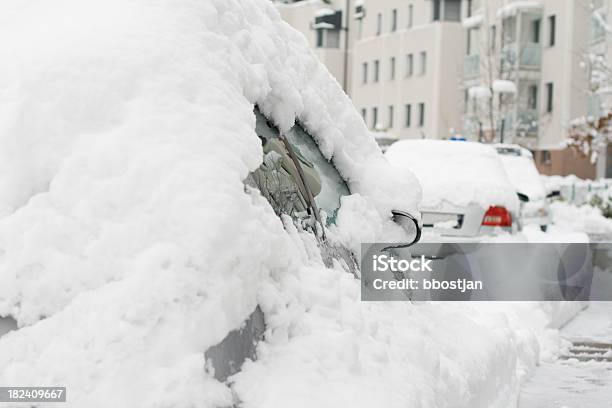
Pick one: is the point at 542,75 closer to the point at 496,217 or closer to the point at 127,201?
the point at 496,217

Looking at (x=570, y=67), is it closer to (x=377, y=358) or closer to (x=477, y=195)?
(x=477, y=195)

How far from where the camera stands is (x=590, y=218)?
31281 millimetres

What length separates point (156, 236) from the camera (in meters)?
2.85

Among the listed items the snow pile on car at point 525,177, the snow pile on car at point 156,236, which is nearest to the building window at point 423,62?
the snow pile on car at point 525,177

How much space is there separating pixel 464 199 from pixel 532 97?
4398 cm

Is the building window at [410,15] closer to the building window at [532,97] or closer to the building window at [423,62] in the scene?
the building window at [423,62]

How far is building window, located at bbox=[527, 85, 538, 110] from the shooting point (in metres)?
53.3

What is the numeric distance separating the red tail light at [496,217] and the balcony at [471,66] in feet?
156

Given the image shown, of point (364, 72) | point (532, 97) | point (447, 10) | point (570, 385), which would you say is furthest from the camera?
point (364, 72)

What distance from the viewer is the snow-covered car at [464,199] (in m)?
10.5

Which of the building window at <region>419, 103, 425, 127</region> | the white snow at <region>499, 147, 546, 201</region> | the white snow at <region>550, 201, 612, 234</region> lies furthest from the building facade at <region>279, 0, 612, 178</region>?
the white snow at <region>499, 147, 546, 201</region>

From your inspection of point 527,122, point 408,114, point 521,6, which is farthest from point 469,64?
point 408,114

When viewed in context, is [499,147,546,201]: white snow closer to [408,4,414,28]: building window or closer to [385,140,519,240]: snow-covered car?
[385,140,519,240]: snow-covered car

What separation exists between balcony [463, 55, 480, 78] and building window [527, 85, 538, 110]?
4.35m
